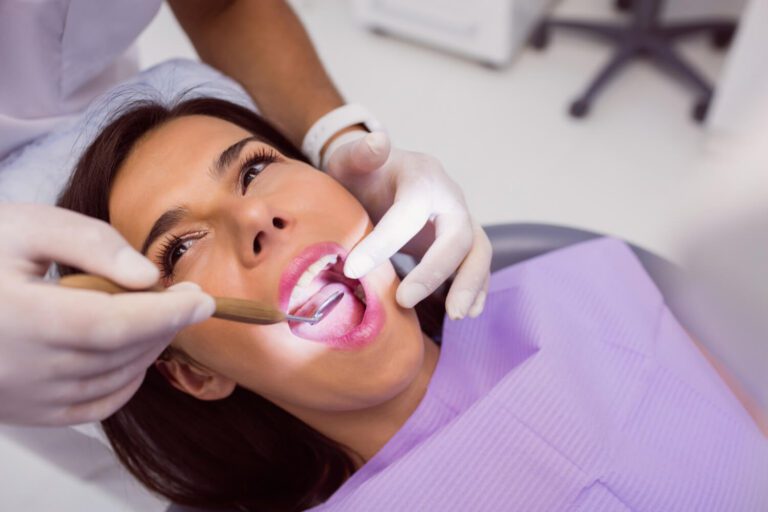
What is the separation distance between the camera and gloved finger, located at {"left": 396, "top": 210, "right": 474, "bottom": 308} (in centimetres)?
96

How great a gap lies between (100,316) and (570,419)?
2.15 ft

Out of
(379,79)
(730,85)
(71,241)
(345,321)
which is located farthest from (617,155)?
(71,241)

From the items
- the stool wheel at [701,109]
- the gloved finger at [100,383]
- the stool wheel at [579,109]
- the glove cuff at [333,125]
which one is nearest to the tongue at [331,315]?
the gloved finger at [100,383]

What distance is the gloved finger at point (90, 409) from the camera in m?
0.69

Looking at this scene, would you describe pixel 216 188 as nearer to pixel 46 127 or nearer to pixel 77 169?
pixel 77 169

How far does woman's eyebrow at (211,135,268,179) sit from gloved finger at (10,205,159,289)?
31cm

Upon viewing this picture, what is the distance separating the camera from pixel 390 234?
96 centimetres

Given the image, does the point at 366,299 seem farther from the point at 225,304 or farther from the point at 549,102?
the point at 549,102

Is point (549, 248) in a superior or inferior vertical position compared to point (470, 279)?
inferior

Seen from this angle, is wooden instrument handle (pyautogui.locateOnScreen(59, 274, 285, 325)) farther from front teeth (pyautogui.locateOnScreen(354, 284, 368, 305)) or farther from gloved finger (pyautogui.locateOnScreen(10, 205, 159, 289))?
front teeth (pyautogui.locateOnScreen(354, 284, 368, 305))

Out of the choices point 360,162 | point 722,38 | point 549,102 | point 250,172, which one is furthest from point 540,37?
point 250,172

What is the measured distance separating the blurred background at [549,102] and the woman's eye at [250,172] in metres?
1.03

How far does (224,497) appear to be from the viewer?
3.87ft

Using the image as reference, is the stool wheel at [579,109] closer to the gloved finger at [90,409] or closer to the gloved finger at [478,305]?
the gloved finger at [478,305]
